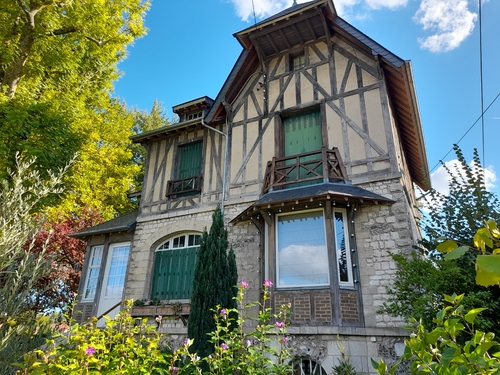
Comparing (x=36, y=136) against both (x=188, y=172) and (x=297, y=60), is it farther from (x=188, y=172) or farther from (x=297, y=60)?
(x=297, y=60)

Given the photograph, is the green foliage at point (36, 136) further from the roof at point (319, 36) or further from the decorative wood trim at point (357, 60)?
the decorative wood trim at point (357, 60)

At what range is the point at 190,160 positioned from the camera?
10.0 metres

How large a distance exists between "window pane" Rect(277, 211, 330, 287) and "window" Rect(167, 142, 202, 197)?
3.03 m

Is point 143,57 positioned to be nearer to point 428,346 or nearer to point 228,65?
point 228,65

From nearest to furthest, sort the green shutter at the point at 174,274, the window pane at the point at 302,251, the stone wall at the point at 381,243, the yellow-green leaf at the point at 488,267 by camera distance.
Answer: the yellow-green leaf at the point at 488,267 → the stone wall at the point at 381,243 → the window pane at the point at 302,251 → the green shutter at the point at 174,274

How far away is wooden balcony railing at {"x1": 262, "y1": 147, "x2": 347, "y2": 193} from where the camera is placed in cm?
739

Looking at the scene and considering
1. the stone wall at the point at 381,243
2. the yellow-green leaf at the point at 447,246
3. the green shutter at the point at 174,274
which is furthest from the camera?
the green shutter at the point at 174,274

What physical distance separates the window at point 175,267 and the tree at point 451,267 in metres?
4.84

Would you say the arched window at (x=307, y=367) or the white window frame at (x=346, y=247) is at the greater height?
the white window frame at (x=346, y=247)

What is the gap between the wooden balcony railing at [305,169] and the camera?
7395mm

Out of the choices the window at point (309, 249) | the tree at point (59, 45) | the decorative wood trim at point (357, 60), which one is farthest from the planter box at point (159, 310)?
the decorative wood trim at point (357, 60)

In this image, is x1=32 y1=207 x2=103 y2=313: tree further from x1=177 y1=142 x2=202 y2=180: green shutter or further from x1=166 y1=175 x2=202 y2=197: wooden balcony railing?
x1=177 y1=142 x2=202 y2=180: green shutter

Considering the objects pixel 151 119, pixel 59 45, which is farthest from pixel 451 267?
pixel 151 119

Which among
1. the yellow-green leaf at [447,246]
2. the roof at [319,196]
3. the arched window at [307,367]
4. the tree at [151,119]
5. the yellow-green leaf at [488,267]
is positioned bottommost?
the arched window at [307,367]
